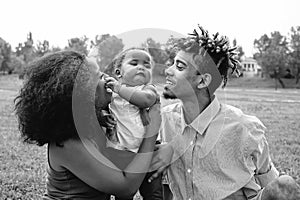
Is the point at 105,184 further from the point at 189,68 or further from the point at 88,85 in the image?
the point at 189,68

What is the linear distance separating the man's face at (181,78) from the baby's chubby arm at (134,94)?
0.73 ft

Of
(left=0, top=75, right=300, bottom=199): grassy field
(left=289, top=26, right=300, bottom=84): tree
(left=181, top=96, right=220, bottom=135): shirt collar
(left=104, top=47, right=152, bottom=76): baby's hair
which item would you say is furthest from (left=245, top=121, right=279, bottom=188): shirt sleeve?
(left=289, top=26, right=300, bottom=84): tree

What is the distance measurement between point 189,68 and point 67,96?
3.03 ft

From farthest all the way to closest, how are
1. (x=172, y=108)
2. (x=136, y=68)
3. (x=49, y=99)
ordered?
(x=172, y=108) → (x=136, y=68) → (x=49, y=99)

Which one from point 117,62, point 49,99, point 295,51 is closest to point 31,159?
point 117,62

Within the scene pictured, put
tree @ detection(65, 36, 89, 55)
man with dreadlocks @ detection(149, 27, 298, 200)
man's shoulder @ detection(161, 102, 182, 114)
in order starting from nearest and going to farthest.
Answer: man with dreadlocks @ detection(149, 27, 298, 200) → man's shoulder @ detection(161, 102, 182, 114) → tree @ detection(65, 36, 89, 55)

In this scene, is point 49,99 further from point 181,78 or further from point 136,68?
point 181,78

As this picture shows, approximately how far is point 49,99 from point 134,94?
51 cm

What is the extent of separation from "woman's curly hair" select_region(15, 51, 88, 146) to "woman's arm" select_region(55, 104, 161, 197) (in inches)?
2.9

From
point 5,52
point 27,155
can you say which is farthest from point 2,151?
point 5,52

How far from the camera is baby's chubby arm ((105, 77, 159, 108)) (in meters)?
2.44

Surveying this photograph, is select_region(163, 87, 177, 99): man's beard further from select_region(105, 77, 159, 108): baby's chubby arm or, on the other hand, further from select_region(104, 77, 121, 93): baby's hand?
select_region(104, 77, 121, 93): baby's hand

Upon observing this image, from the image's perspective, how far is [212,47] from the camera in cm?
282

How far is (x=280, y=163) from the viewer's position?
20.8 ft
